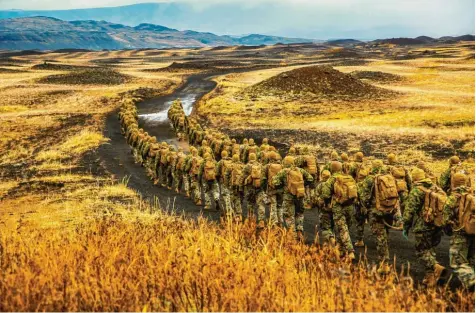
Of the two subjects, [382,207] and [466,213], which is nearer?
[466,213]

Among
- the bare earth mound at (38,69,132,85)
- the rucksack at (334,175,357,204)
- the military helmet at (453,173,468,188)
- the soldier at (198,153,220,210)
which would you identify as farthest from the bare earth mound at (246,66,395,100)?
the military helmet at (453,173,468,188)

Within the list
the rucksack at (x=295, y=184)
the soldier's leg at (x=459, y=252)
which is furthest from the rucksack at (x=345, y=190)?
the soldier's leg at (x=459, y=252)

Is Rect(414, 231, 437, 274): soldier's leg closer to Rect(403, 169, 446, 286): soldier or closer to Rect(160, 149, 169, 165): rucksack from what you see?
Rect(403, 169, 446, 286): soldier

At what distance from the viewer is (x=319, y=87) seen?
47.7m

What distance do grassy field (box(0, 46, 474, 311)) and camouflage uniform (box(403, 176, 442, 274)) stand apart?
84 centimetres

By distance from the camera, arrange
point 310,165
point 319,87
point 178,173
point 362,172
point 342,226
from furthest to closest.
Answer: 1. point 319,87
2. point 178,173
3. point 310,165
4. point 362,172
5. point 342,226

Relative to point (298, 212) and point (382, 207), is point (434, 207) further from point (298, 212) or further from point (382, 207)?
point (298, 212)

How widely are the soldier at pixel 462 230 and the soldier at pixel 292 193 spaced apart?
4.00 meters

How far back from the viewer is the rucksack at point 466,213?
315 inches

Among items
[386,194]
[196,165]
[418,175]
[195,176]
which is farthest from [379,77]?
[386,194]

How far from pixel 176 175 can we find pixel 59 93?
→ 43217 millimetres

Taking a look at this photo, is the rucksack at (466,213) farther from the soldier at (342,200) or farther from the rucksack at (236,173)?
the rucksack at (236,173)

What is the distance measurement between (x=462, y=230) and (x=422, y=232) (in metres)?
0.94

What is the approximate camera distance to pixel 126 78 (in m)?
69.9
